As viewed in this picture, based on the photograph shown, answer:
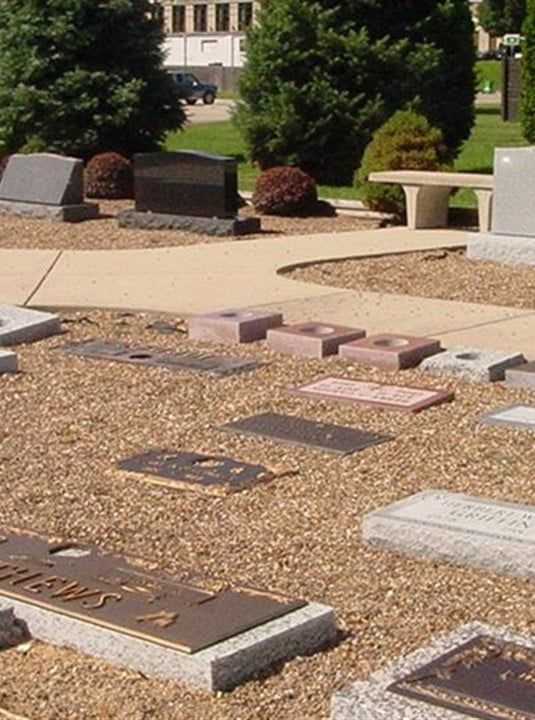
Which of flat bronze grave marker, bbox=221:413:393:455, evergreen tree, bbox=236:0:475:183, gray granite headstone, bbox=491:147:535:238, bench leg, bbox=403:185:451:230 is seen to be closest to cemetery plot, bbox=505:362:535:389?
flat bronze grave marker, bbox=221:413:393:455

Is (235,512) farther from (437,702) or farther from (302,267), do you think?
(302,267)

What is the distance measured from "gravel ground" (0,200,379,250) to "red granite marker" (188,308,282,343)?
589 cm

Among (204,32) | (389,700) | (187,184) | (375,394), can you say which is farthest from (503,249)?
(204,32)

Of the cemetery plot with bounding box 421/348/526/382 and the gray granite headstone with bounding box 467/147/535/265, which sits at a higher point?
the gray granite headstone with bounding box 467/147/535/265

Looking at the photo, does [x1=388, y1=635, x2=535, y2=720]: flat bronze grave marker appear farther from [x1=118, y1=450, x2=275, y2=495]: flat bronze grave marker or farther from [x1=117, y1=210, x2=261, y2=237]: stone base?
[x1=117, y1=210, x2=261, y2=237]: stone base

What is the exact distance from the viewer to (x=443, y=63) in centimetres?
2305

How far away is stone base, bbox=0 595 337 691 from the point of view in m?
4.62

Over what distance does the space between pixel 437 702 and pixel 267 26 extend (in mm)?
19098

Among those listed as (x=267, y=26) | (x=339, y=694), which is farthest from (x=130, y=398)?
(x=267, y=26)

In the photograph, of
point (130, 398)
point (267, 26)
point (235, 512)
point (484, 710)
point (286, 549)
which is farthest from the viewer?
point (267, 26)

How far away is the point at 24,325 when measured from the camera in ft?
33.7

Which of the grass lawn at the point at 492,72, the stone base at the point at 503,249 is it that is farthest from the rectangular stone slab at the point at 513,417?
the grass lawn at the point at 492,72

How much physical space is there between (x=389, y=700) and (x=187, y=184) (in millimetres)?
13576

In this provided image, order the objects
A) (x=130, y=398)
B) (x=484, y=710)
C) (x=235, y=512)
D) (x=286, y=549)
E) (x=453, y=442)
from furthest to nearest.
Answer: (x=130, y=398) < (x=453, y=442) < (x=235, y=512) < (x=286, y=549) < (x=484, y=710)
